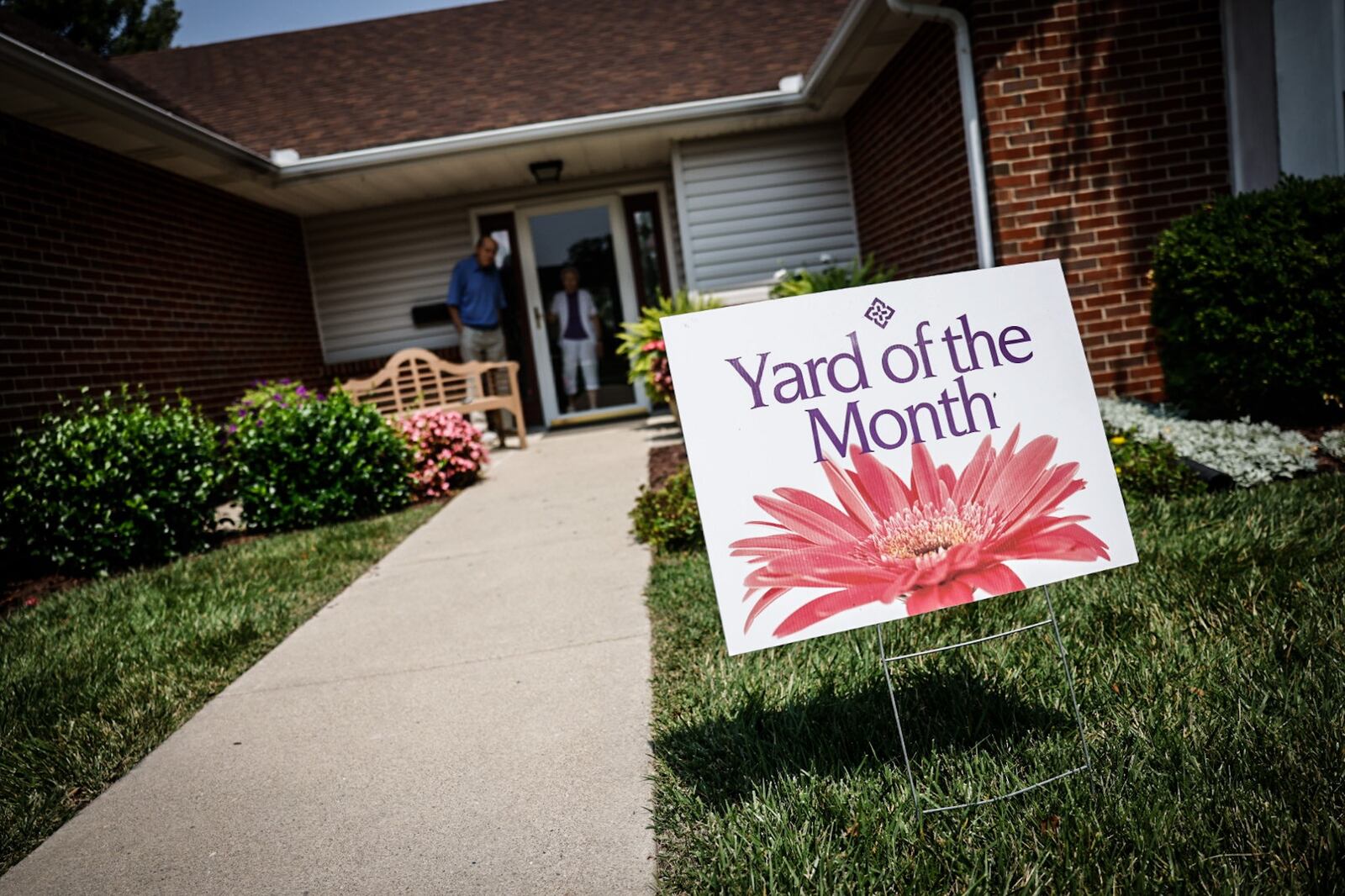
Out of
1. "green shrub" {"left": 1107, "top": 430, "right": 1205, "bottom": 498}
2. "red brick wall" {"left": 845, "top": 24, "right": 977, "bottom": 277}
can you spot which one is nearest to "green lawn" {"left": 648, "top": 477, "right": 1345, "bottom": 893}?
"green shrub" {"left": 1107, "top": 430, "right": 1205, "bottom": 498}

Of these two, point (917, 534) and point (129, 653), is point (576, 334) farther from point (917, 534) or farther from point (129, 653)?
point (917, 534)

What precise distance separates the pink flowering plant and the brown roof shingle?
3.26 m

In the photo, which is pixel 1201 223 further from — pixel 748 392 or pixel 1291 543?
pixel 748 392

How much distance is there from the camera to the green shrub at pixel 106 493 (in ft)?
16.2

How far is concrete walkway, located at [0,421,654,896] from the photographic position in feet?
6.65

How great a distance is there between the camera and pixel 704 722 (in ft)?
8.06

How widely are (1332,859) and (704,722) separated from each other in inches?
55.8

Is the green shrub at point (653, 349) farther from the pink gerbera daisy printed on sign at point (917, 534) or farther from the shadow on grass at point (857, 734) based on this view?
the pink gerbera daisy printed on sign at point (917, 534)

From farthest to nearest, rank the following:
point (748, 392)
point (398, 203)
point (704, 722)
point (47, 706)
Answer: point (398, 203) < point (47, 706) < point (704, 722) < point (748, 392)

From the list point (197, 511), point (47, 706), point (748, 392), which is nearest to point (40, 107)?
point (197, 511)

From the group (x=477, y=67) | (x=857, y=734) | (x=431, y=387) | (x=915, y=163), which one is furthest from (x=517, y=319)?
(x=857, y=734)

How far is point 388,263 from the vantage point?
10305mm

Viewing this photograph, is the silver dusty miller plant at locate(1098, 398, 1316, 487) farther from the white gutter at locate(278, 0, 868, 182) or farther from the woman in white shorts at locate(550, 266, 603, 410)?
the woman in white shorts at locate(550, 266, 603, 410)

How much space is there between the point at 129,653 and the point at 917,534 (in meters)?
3.23
